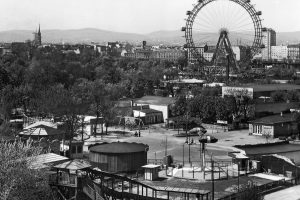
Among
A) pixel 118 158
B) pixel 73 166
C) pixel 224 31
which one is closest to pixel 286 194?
pixel 118 158

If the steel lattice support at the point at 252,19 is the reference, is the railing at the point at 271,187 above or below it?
below

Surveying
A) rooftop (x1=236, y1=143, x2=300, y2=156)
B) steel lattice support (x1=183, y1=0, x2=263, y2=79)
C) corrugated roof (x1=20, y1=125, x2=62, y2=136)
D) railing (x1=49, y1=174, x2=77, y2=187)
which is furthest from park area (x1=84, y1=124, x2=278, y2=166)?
steel lattice support (x1=183, y1=0, x2=263, y2=79)

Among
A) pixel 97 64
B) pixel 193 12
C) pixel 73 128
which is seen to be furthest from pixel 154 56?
pixel 73 128

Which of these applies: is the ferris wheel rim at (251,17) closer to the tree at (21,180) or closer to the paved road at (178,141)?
the paved road at (178,141)

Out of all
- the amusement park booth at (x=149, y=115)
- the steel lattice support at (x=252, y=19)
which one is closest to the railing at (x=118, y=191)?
the amusement park booth at (x=149, y=115)

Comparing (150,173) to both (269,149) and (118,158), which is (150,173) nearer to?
(118,158)

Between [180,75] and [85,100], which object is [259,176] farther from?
[180,75]

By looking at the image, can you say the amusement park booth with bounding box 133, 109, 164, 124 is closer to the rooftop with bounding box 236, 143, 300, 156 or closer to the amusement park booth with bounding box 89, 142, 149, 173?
the rooftop with bounding box 236, 143, 300, 156

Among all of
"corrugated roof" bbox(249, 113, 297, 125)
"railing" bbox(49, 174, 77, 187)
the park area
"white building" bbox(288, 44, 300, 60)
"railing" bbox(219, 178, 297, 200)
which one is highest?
"white building" bbox(288, 44, 300, 60)
